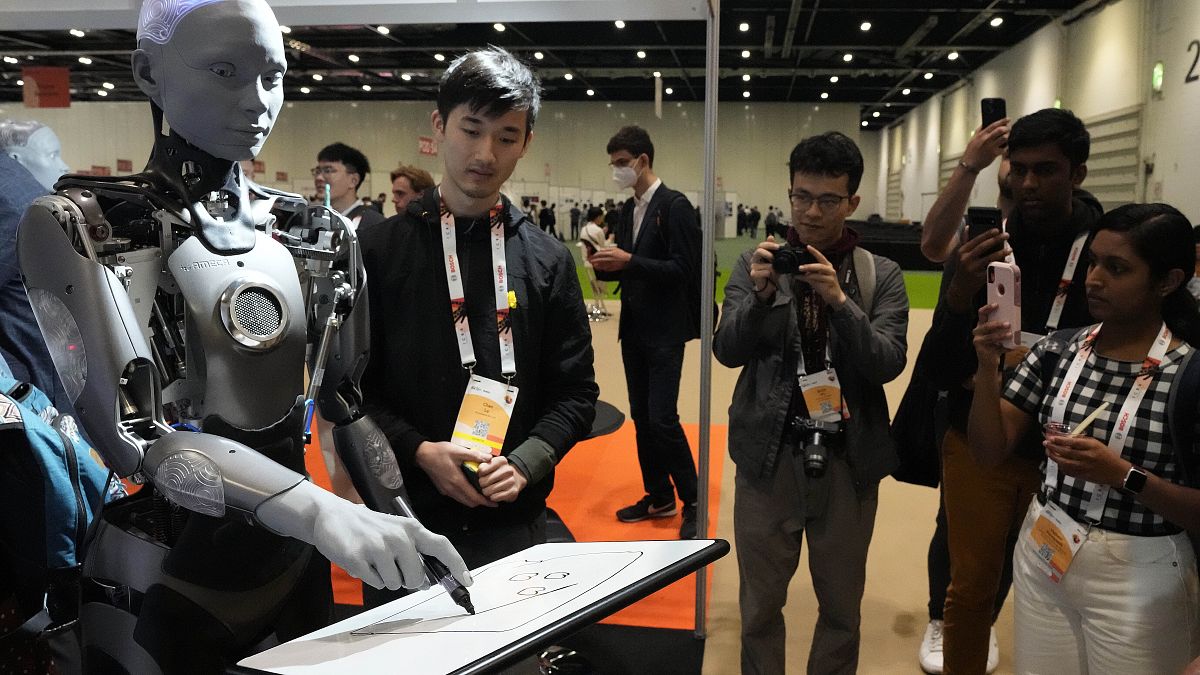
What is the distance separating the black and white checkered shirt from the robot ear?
73.7 inches

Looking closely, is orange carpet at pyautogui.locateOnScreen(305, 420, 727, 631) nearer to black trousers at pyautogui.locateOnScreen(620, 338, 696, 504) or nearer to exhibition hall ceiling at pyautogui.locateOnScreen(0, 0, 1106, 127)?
black trousers at pyautogui.locateOnScreen(620, 338, 696, 504)

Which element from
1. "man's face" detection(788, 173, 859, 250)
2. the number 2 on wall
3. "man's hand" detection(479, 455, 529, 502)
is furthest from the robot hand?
the number 2 on wall

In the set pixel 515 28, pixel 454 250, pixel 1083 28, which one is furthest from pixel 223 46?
pixel 1083 28

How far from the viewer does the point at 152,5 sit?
4.05ft

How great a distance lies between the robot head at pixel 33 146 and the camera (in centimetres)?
309

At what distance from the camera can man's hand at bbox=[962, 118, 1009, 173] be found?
224 cm

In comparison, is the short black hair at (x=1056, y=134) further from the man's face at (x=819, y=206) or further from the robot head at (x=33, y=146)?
the robot head at (x=33, y=146)

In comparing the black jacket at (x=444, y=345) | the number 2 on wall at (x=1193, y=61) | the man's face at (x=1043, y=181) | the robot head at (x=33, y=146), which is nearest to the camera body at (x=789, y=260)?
the black jacket at (x=444, y=345)

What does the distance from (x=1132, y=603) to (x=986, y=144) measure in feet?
3.92

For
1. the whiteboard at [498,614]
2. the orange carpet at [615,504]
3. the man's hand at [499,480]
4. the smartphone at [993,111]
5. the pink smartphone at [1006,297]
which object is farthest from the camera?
the orange carpet at [615,504]

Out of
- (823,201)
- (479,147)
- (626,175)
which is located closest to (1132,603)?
(823,201)

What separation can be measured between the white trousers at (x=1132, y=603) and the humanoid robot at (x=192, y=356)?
1514 mm

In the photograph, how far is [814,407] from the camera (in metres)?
2.08

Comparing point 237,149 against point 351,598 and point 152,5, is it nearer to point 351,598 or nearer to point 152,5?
point 152,5
